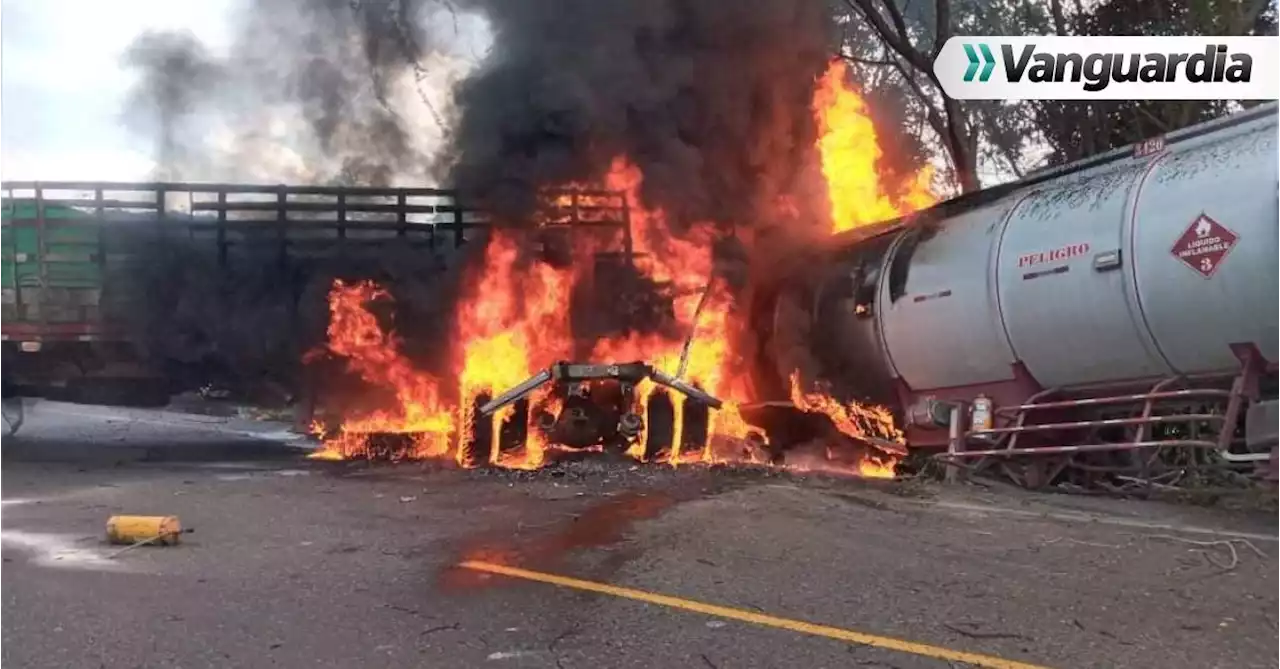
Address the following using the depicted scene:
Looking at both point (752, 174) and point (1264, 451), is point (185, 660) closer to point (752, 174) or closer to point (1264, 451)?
point (1264, 451)

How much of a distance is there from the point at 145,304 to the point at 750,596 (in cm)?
903

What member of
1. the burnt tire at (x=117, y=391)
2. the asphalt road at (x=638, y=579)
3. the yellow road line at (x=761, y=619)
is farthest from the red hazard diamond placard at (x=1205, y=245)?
the burnt tire at (x=117, y=391)

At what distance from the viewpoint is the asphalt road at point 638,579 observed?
434 cm

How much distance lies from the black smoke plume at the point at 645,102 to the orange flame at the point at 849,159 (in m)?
0.95

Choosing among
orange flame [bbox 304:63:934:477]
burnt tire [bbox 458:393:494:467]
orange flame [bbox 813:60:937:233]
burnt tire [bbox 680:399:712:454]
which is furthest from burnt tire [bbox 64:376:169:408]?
orange flame [bbox 813:60:937:233]

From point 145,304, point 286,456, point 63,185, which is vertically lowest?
point 286,456

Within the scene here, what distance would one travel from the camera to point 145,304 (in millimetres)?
11633

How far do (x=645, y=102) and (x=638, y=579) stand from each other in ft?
21.5

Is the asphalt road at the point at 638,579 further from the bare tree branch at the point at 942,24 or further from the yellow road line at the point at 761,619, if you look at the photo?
the bare tree branch at the point at 942,24

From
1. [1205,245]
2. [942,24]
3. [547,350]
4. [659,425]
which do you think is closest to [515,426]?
[547,350]

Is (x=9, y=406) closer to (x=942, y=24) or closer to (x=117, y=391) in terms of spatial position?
(x=117, y=391)

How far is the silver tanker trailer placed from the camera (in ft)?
22.3

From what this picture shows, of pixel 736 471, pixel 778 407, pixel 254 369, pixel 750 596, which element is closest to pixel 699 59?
pixel 778 407

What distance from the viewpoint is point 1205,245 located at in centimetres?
691
